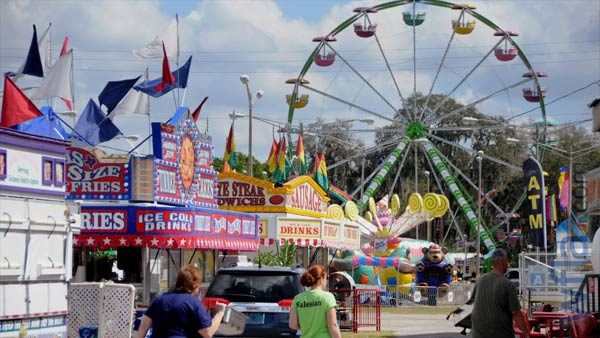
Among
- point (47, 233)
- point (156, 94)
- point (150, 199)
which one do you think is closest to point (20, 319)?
point (47, 233)

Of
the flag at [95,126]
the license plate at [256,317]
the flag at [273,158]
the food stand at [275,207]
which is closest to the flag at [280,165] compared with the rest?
the flag at [273,158]

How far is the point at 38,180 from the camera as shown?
16.3 m

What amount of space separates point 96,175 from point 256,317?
14.2 metres

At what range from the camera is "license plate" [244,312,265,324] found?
1549 centimetres

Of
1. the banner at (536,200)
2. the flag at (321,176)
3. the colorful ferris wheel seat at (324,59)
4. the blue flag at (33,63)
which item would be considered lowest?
the banner at (536,200)

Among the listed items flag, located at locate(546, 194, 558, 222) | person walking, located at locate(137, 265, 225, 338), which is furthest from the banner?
person walking, located at locate(137, 265, 225, 338)

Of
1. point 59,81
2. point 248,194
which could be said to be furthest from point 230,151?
point 59,81

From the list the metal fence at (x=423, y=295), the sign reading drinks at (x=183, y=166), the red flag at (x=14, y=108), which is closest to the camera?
the red flag at (x=14, y=108)

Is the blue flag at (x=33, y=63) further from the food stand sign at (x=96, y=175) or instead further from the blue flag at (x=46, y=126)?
the food stand sign at (x=96, y=175)

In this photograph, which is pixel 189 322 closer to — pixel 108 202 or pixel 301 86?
pixel 108 202

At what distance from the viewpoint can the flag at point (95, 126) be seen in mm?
32938

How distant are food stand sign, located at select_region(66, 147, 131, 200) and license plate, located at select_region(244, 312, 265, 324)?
13667 millimetres

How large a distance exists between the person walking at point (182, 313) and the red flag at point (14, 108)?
11.3 m

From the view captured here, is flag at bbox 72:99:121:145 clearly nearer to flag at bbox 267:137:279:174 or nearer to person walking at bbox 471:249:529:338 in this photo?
flag at bbox 267:137:279:174
